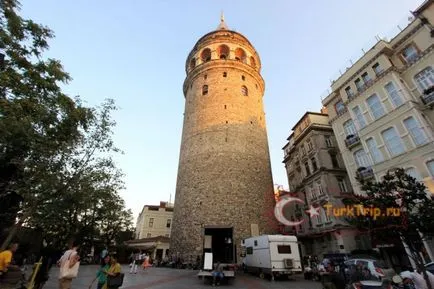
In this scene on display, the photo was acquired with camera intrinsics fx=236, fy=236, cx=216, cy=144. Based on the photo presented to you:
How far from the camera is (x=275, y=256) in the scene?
1513 cm

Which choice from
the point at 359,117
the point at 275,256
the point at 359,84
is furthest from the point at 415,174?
the point at 275,256

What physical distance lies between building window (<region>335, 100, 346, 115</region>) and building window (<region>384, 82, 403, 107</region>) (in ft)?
15.4

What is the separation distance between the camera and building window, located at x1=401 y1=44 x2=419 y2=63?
17413mm

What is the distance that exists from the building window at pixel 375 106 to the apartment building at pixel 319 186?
6.89 metres

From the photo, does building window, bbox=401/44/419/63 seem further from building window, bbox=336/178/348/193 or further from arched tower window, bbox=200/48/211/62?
arched tower window, bbox=200/48/211/62

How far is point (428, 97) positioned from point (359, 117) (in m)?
4.93

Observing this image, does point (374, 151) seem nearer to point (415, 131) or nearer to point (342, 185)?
point (415, 131)

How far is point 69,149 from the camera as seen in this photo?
1212 centimetres

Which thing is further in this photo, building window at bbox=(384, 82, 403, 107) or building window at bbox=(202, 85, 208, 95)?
building window at bbox=(202, 85, 208, 95)

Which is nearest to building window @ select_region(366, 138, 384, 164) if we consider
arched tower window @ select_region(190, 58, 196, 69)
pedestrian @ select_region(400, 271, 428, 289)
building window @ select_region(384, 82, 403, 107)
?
building window @ select_region(384, 82, 403, 107)

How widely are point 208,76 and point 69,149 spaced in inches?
814

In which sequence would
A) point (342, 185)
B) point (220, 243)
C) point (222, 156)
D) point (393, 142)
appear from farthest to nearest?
point (220, 243) < point (222, 156) < point (342, 185) < point (393, 142)

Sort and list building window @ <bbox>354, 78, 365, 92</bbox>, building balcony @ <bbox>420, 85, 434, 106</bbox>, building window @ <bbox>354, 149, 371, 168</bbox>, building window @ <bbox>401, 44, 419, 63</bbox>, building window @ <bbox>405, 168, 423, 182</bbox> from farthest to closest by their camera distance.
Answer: building window @ <bbox>354, 78, 365, 92</bbox> < building window @ <bbox>354, 149, 371, 168</bbox> < building window @ <bbox>401, 44, 419, 63</bbox> < building balcony @ <bbox>420, 85, 434, 106</bbox> < building window @ <bbox>405, 168, 423, 182</bbox>

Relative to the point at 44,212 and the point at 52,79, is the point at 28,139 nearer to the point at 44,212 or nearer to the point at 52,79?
the point at 52,79
